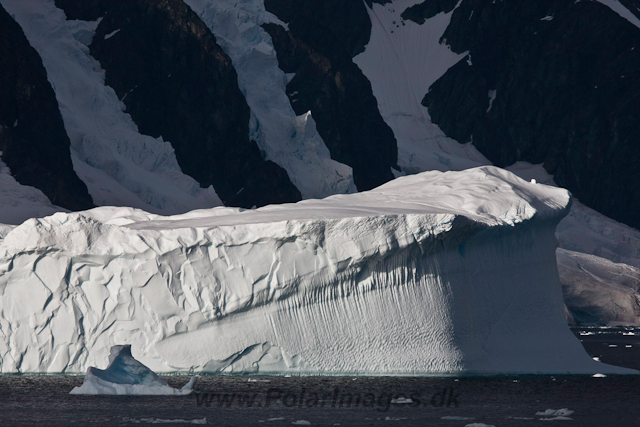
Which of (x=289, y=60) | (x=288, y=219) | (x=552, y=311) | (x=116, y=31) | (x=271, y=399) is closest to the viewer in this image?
(x=271, y=399)

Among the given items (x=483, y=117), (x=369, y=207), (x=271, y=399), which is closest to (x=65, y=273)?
(x=271, y=399)

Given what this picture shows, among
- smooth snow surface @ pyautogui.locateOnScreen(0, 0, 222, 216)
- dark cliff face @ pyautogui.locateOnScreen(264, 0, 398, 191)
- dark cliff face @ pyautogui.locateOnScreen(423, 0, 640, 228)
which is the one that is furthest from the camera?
dark cliff face @ pyautogui.locateOnScreen(423, 0, 640, 228)

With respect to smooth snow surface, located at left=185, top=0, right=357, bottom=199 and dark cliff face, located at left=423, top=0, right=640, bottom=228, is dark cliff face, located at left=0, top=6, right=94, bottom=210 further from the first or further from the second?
dark cliff face, located at left=423, top=0, right=640, bottom=228

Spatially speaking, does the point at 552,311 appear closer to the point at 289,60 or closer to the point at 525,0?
the point at 289,60

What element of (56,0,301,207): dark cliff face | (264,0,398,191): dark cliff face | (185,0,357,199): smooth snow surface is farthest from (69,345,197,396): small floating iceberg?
(264,0,398,191): dark cliff face

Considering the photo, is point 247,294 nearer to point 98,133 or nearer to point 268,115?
point 98,133

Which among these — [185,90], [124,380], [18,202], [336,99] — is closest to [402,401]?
[124,380]
